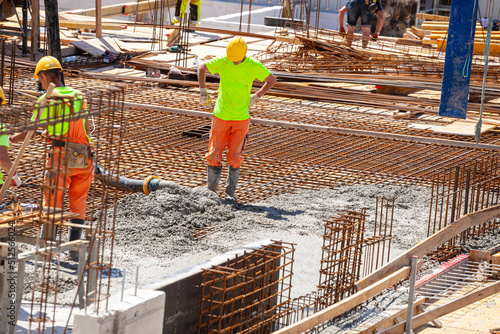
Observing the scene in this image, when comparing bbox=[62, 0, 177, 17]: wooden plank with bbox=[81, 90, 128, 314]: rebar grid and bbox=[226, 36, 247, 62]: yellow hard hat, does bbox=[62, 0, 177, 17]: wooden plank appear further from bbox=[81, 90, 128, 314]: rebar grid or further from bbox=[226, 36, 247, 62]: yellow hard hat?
bbox=[226, 36, 247, 62]: yellow hard hat

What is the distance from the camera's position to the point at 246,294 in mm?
5395

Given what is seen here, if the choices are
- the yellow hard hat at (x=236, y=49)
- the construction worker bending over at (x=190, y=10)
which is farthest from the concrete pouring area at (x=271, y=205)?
the yellow hard hat at (x=236, y=49)

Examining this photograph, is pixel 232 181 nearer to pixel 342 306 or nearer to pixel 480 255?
pixel 480 255

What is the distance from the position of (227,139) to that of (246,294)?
3.05 meters

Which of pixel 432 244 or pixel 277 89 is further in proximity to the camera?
pixel 277 89

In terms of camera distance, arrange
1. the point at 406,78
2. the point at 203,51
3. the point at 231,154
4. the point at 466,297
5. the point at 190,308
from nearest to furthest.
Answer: the point at 190,308
the point at 466,297
the point at 231,154
the point at 406,78
the point at 203,51

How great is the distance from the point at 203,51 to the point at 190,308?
12164 millimetres

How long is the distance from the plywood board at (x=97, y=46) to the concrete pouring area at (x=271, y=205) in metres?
0.05

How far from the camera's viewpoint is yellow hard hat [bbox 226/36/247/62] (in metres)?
7.96

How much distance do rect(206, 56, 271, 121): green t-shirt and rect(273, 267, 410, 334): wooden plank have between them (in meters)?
2.77

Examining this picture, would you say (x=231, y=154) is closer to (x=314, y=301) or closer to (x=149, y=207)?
(x=149, y=207)

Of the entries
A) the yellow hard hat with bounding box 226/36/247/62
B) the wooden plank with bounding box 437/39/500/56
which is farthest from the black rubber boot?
the wooden plank with bounding box 437/39/500/56

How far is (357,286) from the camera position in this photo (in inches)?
234

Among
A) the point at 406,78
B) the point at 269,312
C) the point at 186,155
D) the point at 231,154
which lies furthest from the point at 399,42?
the point at 269,312
